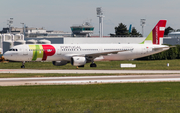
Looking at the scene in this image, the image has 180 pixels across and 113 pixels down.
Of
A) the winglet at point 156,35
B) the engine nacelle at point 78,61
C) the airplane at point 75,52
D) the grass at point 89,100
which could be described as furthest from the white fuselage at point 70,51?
the grass at point 89,100

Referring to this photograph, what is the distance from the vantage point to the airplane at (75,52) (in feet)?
165

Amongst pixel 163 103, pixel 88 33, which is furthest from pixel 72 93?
pixel 88 33

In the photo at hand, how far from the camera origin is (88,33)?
12212 centimetres

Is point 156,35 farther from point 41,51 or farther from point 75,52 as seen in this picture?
point 41,51

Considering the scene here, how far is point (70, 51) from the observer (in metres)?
53.2

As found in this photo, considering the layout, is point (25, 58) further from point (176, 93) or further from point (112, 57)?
point (176, 93)

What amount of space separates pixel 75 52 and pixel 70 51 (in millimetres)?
909

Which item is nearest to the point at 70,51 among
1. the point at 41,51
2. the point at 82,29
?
the point at 41,51

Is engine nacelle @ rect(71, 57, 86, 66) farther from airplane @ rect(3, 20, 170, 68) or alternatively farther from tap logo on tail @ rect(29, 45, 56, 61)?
tap logo on tail @ rect(29, 45, 56, 61)

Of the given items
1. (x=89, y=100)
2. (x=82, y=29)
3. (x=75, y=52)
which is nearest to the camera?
(x=89, y=100)

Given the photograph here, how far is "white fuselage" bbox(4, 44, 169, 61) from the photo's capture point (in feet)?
165

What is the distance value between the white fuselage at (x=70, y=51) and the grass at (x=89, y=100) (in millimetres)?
25977

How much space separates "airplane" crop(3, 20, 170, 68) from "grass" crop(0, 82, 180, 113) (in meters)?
26.0

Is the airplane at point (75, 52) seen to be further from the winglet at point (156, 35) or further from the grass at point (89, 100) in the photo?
the grass at point (89, 100)
